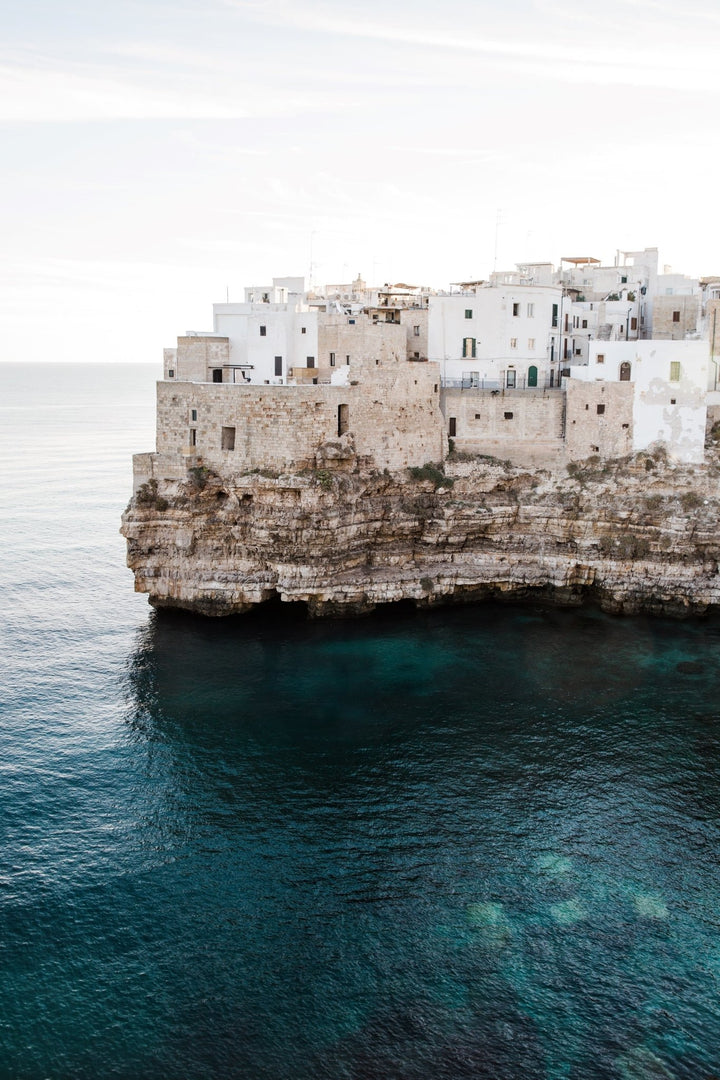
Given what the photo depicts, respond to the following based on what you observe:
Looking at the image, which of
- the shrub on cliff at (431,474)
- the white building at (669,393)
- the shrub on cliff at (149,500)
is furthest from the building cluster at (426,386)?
the shrub on cliff at (149,500)

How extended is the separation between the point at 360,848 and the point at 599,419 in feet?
90.2

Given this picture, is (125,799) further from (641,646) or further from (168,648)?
(641,646)

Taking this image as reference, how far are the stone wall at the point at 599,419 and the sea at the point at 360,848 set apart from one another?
8.78 meters

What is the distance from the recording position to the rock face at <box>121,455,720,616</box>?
42.3m

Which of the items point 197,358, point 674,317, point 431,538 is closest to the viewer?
point 431,538

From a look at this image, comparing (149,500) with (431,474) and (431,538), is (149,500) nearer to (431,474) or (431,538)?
(431,538)

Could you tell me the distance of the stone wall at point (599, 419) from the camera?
45.5 metres

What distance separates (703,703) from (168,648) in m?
21.4

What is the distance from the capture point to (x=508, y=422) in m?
47.5

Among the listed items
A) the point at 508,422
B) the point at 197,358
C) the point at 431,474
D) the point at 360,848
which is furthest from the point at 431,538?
the point at 360,848

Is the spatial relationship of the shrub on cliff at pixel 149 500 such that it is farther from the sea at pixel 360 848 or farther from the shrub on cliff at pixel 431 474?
the shrub on cliff at pixel 431 474

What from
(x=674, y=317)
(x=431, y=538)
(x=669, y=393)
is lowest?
(x=431, y=538)

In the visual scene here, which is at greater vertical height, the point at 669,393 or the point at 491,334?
the point at 491,334

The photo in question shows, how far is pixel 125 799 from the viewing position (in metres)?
27.9
